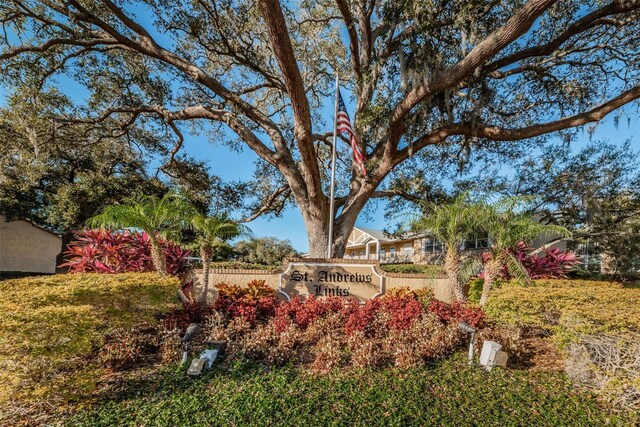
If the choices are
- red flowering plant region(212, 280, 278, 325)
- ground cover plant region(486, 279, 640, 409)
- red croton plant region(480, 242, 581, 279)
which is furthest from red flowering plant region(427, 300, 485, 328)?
red flowering plant region(212, 280, 278, 325)

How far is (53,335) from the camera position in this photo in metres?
2.68

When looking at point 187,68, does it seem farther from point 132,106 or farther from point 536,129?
point 536,129

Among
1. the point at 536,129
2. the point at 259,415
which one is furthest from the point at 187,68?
the point at 536,129

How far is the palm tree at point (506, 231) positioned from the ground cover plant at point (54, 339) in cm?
615

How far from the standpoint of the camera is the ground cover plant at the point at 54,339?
2537 millimetres

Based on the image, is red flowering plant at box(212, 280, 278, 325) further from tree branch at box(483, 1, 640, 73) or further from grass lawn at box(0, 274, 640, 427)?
tree branch at box(483, 1, 640, 73)

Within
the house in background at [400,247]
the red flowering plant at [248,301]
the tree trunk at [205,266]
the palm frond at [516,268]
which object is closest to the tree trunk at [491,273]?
the palm frond at [516,268]

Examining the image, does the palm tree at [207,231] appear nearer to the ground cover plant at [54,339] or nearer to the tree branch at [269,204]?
the ground cover plant at [54,339]

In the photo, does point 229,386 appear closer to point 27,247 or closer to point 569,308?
point 569,308

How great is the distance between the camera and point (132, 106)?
9.14 metres

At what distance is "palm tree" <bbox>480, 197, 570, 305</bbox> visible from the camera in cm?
562

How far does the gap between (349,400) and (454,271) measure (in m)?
4.01

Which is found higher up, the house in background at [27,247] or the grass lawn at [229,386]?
the house in background at [27,247]

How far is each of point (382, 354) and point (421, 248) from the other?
1515cm
